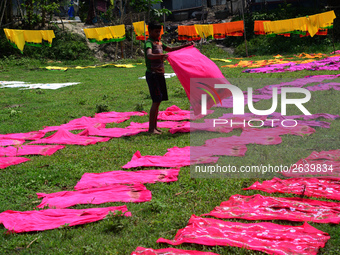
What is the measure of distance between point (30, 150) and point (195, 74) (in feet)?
9.01

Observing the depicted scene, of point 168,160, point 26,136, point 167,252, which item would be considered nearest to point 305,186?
point 167,252

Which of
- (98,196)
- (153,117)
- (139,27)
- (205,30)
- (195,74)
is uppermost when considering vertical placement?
(139,27)

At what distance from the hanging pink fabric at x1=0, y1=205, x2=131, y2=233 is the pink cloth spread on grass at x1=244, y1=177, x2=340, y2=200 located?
137cm

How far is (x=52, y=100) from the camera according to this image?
10.2m

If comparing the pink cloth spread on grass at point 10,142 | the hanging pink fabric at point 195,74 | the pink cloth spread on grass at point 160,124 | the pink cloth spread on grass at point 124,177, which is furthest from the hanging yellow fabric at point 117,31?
the pink cloth spread on grass at point 124,177

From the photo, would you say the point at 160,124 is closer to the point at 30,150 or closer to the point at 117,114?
the point at 117,114

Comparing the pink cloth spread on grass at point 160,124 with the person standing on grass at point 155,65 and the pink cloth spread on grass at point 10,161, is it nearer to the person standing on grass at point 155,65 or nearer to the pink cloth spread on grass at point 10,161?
the person standing on grass at point 155,65

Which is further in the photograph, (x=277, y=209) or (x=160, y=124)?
(x=160, y=124)

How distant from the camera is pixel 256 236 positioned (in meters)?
2.63

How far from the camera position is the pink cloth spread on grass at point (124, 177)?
3.94 metres

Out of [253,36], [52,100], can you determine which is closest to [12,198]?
[52,100]

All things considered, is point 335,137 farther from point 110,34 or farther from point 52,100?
point 110,34

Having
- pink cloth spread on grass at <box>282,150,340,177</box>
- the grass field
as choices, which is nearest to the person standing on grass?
the grass field

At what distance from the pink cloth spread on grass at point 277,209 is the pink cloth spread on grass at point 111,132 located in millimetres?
3140
